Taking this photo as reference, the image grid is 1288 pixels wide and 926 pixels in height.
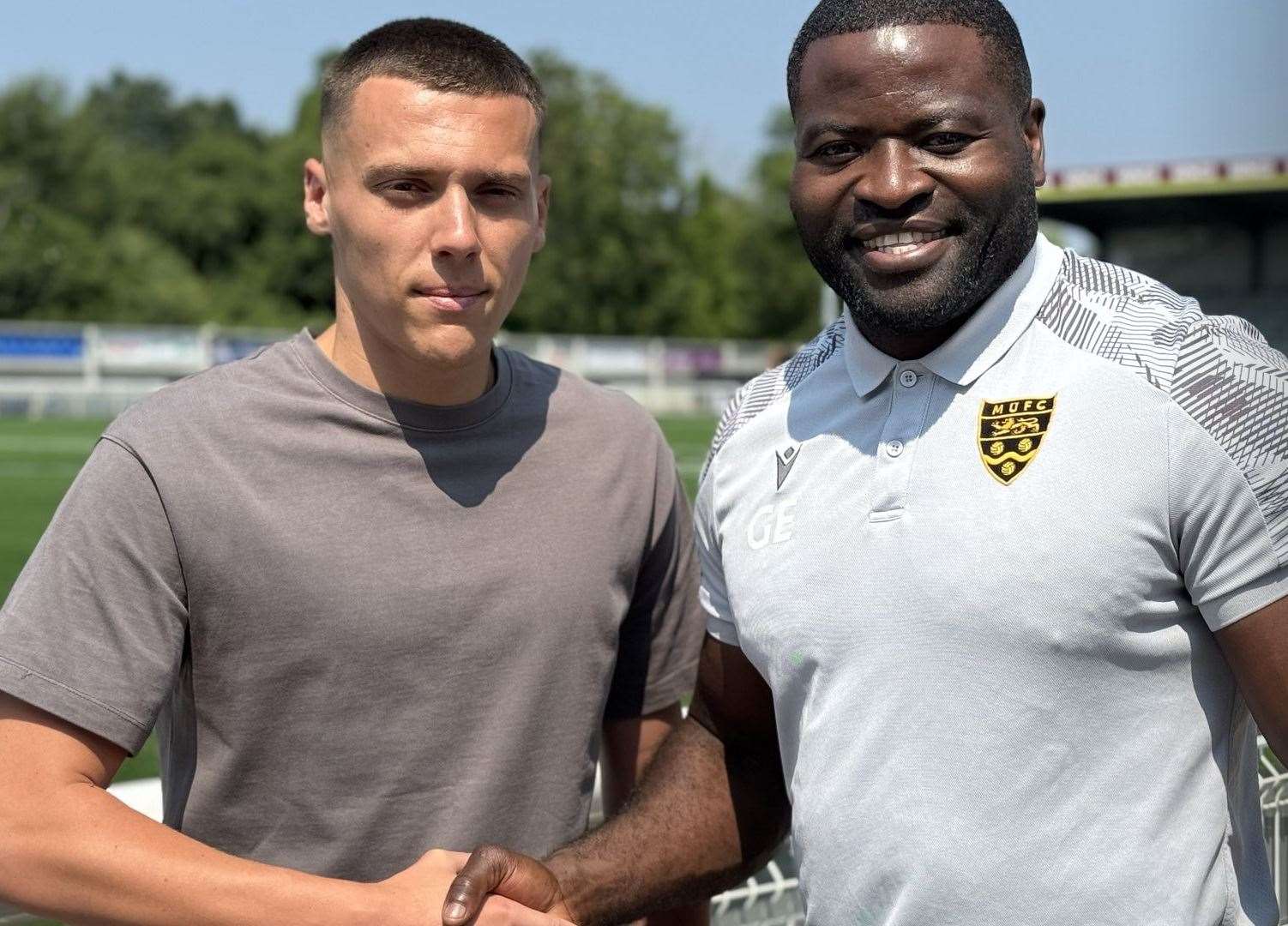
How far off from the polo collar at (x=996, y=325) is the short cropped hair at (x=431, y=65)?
0.86m

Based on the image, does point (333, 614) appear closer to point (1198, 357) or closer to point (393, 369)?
point (393, 369)

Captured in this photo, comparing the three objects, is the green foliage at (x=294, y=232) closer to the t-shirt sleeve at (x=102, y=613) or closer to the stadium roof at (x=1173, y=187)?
the stadium roof at (x=1173, y=187)

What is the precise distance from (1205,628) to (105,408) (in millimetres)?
36133

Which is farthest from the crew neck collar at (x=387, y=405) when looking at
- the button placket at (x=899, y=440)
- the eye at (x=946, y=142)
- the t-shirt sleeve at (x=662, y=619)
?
the eye at (x=946, y=142)

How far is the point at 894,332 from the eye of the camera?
87.7 inches

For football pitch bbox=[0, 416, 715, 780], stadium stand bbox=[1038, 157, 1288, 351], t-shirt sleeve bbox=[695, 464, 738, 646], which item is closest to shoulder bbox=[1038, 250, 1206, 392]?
t-shirt sleeve bbox=[695, 464, 738, 646]

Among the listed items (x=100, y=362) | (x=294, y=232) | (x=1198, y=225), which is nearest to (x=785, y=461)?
(x=1198, y=225)

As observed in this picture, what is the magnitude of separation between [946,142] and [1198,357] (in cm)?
45

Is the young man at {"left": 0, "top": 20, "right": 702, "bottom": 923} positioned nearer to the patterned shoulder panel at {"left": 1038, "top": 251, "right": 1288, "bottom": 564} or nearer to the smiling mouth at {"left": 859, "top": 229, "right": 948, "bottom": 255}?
the smiling mouth at {"left": 859, "top": 229, "right": 948, "bottom": 255}

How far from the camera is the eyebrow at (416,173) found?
249 centimetres

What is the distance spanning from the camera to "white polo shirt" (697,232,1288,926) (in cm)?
197

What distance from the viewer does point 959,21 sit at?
215cm

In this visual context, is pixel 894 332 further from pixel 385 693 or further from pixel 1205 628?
pixel 385 693

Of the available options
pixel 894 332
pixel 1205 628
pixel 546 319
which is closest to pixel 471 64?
pixel 894 332
